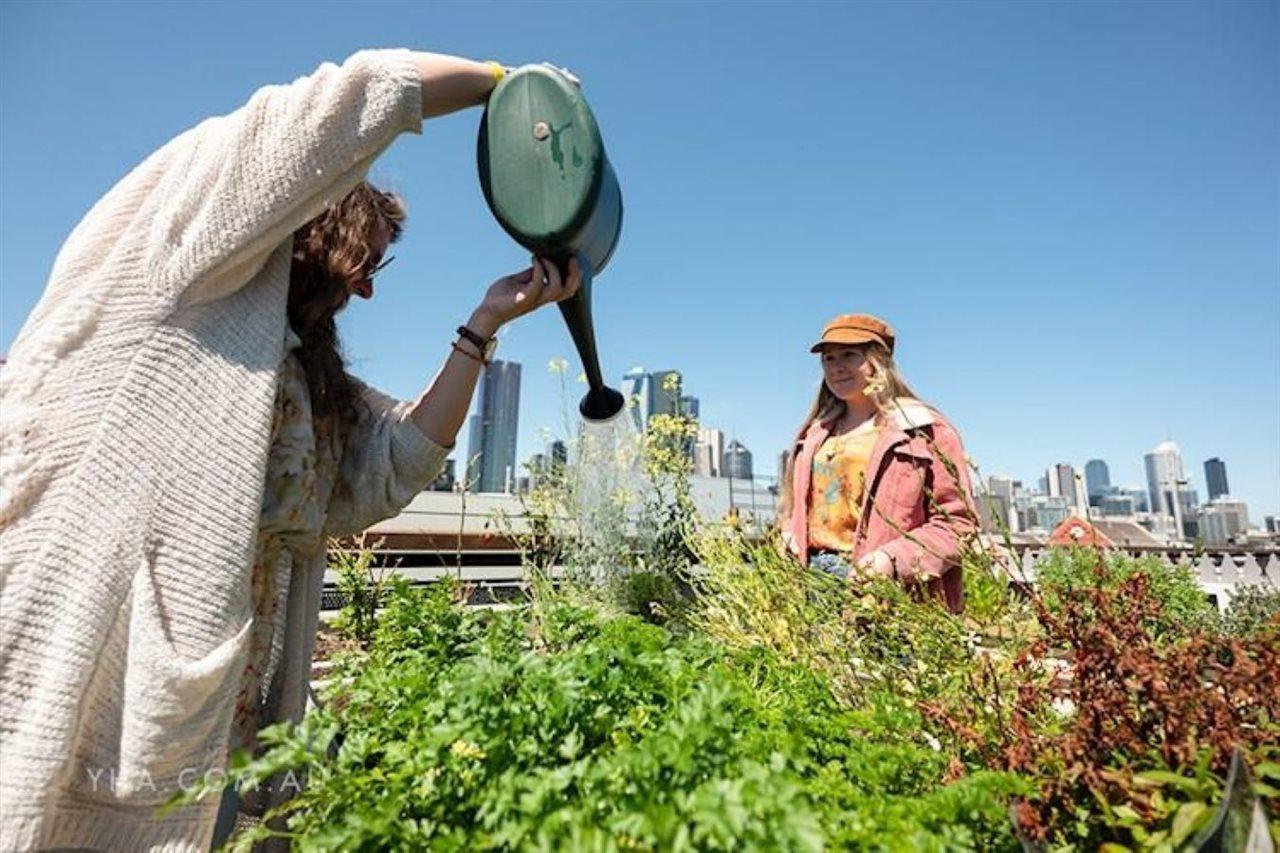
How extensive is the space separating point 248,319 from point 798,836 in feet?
3.55

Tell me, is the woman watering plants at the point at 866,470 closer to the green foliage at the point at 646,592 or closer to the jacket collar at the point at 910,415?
the jacket collar at the point at 910,415

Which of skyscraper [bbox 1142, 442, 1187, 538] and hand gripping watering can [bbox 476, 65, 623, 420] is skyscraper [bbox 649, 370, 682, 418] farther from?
skyscraper [bbox 1142, 442, 1187, 538]

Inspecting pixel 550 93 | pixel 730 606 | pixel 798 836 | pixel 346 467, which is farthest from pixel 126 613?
pixel 730 606

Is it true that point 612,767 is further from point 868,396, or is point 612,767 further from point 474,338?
point 868,396

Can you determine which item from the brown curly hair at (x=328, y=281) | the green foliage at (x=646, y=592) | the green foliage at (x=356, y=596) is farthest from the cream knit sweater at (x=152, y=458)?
the green foliage at (x=646, y=592)

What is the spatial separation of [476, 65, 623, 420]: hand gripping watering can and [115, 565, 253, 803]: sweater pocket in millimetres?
934

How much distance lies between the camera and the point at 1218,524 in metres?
59.9

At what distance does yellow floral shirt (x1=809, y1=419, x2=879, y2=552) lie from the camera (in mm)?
2465

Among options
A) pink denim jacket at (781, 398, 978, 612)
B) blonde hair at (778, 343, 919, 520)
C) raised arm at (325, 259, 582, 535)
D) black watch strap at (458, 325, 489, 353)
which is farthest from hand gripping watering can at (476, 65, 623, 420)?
blonde hair at (778, 343, 919, 520)

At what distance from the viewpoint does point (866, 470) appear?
241 centimetres

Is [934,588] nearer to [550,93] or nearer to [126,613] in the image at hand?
[550,93]

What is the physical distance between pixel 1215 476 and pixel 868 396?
466ft

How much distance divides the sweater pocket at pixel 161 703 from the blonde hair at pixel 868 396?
224 centimetres

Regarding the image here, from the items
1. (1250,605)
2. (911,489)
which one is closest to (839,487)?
(911,489)
